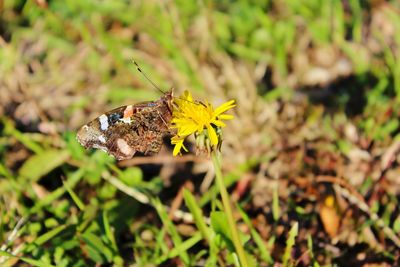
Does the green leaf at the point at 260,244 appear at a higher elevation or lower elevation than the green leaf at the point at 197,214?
lower

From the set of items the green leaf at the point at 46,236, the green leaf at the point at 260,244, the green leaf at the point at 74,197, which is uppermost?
the green leaf at the point at 74,197

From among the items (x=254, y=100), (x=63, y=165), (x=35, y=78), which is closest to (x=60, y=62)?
(x=35, y=78)

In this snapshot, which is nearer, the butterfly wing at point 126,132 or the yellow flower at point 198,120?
the yellow flower at point 198,120

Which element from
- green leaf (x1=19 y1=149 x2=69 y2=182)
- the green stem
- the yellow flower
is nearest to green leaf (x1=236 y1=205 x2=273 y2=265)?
the green stem

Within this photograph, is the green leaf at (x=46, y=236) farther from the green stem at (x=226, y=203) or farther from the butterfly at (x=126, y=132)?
the green stem at (x=226, y=203)

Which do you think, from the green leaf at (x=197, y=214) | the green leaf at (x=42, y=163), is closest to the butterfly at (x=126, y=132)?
the green leaf at (x=197, y=214)

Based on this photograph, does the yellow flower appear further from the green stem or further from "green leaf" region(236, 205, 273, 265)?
"green leaf" region(236, 205, 273, 265)

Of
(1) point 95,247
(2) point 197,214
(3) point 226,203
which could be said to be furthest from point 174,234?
(3) point 226,203
